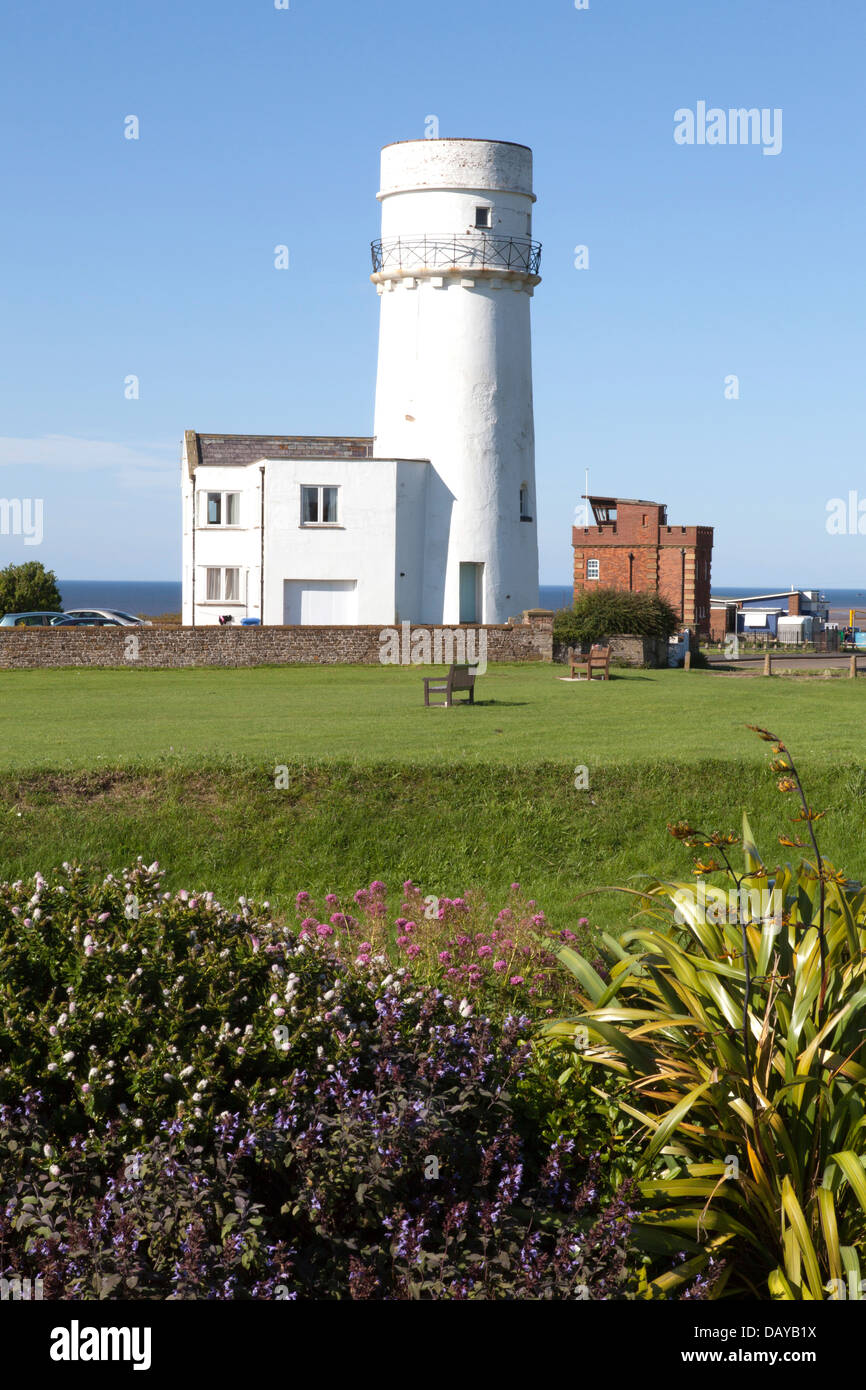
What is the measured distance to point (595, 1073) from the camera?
20.9 feet

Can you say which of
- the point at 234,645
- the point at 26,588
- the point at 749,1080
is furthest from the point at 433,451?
the point at 749,1080

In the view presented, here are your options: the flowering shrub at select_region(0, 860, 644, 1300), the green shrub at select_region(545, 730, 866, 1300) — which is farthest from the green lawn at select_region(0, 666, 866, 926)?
the flowering shrub at select_region(0, 860, 644, 1300)

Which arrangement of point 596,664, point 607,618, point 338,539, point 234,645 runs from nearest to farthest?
point 596,664
point 234,645
point 607,618
point 338,539

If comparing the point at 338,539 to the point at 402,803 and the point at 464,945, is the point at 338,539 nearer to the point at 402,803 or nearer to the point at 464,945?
the point at 402,803

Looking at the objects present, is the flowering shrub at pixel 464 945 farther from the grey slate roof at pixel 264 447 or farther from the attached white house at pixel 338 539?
the grey slate roof at pixel 264 447

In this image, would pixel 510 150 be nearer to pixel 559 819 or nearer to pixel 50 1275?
pixel 559 819

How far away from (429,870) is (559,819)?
1945mm

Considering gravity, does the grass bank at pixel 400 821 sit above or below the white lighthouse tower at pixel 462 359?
below

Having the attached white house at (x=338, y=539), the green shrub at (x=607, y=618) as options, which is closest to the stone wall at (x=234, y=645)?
the green shrub at (x=607, y=618)

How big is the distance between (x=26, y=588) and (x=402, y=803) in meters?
53.8

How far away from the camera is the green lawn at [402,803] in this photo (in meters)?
14.0

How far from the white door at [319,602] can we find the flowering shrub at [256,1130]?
41841 mm

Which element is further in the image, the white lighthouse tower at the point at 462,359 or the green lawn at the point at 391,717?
the white lighthouse tower at the point at 462,359

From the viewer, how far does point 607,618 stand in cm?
4225
